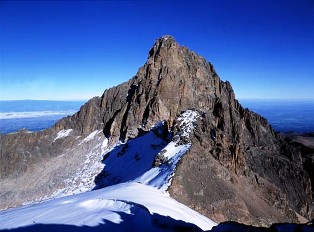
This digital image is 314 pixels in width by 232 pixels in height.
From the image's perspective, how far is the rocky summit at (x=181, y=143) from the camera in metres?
38.0

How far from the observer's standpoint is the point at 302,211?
6512 centimetres

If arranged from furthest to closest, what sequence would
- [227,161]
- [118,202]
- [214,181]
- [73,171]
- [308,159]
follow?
[308,159]
[73,171]
[227,161]
[214,181]
[118,202]

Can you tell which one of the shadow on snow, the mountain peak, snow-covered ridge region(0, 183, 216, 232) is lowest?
the shadow on snow

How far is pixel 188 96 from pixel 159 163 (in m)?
38.5

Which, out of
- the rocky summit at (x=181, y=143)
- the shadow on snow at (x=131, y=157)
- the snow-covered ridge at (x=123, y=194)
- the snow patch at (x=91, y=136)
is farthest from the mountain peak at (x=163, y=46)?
the shadow on snow at (x=131, y=157)

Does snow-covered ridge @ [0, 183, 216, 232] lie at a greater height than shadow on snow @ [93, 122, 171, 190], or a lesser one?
greater

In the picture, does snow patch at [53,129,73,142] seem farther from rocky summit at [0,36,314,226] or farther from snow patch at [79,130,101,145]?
snow patch at [79,130,101,145]

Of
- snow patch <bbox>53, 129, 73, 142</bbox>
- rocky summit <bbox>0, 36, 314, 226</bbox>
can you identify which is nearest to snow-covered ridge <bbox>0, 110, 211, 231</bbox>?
snow patch <bbox>53, 129, 73, 142</bbox>

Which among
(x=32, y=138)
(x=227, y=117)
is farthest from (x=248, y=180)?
(x=32, y=138)

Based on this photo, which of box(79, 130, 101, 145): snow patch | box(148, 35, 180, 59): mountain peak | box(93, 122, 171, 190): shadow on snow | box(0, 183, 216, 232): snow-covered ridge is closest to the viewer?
box(0, 183, 216, 232): snow-covered ridge

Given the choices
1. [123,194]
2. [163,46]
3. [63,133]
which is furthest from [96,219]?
[163,46]

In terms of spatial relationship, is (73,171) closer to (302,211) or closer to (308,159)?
(302,211)

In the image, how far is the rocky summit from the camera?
3797 centimetres

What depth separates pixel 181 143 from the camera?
4212 cm
